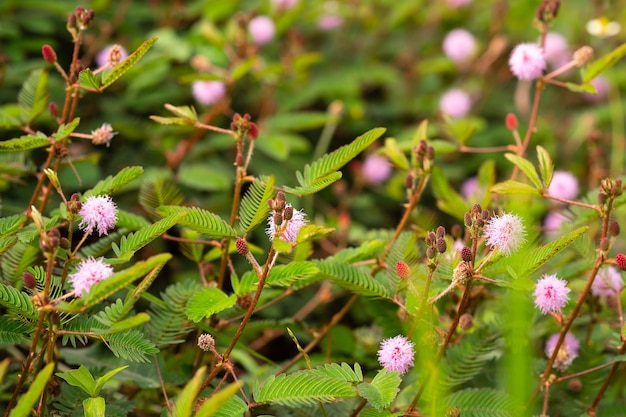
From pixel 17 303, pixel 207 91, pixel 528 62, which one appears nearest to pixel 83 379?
pixel 17 303

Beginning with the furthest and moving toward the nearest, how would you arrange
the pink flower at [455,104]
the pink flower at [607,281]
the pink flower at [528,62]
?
the pink flower at [455,104]
the pink flower at [528,62]
the pink flower at [607,281]

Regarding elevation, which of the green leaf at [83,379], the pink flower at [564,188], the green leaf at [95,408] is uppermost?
the pink flower at [564,188]

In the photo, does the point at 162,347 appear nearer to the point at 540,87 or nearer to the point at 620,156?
the point at 540,87

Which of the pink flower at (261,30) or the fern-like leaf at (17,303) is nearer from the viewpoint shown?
the fern-like leaf at (17,303)

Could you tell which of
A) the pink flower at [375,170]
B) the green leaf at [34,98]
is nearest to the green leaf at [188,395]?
the green leaf at [34,98]

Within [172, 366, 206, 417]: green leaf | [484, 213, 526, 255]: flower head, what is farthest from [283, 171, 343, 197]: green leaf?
[172, 366, 206, 417]: green leaf

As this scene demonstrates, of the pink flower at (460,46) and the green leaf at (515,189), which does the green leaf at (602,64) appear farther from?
the pink flower at (460,46)

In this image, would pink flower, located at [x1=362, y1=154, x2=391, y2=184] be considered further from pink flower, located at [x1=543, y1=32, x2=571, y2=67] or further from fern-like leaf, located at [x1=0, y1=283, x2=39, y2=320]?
fern-like leaf, located at [x1=0, y1=283, x2=39, y2=320]

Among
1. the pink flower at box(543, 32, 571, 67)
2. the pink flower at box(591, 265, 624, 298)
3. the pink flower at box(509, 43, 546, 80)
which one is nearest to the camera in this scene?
the pink flower at box(591, 265, 624, 298)
